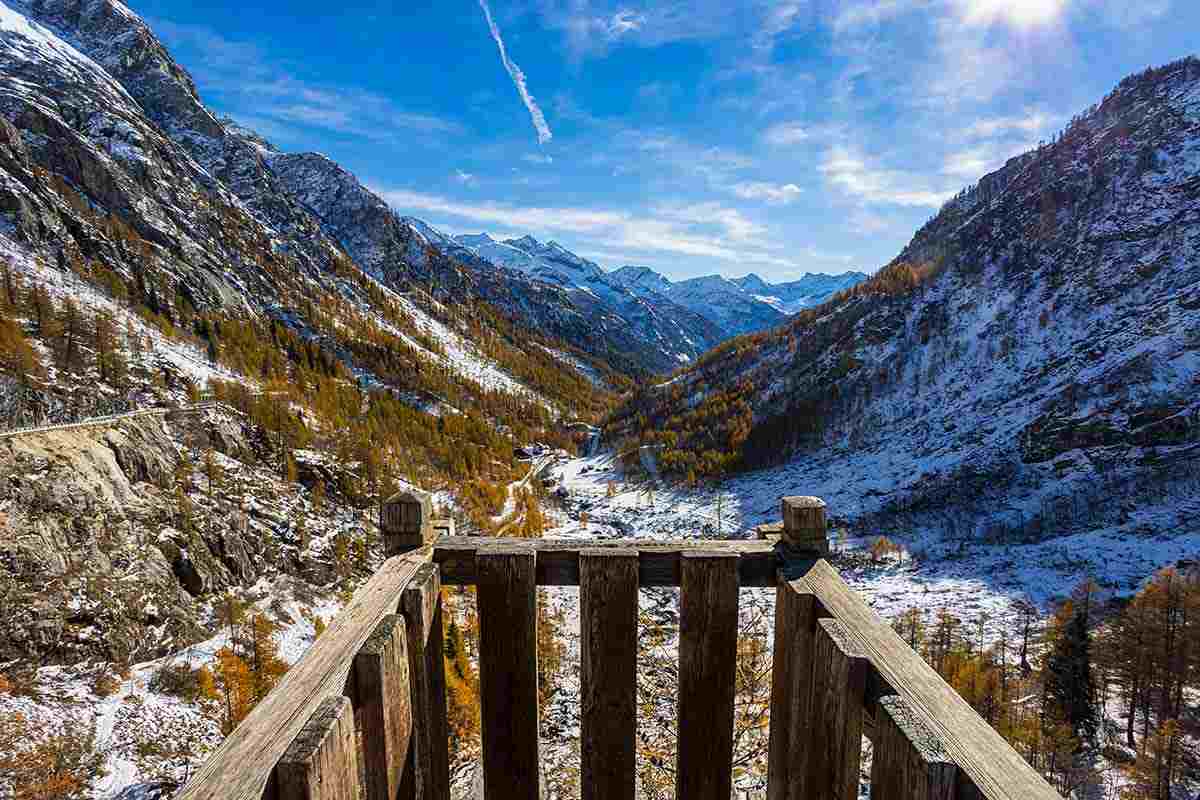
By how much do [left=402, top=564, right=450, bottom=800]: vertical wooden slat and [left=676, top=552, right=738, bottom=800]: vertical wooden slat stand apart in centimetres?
114

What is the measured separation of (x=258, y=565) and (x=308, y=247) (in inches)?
6036

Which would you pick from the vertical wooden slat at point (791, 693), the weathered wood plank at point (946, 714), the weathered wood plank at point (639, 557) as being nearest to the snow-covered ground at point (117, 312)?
the weathered wood plank at point (639, 557)

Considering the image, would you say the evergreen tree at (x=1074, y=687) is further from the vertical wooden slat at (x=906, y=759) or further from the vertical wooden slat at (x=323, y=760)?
the vertical wooden slat at (x=323, y=760)

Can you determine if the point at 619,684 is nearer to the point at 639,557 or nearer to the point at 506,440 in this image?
the point at 639,557

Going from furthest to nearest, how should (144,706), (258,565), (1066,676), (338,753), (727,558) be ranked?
(258,565) < (1066,676) < (144,706) < (727,558) < (338,753)

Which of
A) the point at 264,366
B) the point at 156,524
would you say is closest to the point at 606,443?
the point at 264,366

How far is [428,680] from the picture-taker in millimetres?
2527

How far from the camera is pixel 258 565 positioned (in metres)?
42.7

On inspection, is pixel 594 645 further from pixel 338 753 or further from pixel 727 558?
pixel 338 753

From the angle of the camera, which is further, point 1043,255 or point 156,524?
point 1043,255

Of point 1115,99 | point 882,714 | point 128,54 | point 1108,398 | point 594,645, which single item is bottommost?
point 1108,398

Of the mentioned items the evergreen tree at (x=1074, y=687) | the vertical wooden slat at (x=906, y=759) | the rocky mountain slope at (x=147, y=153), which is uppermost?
the rocky mountain slope at (x=147, y=153)

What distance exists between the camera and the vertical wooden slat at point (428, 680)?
2.34m

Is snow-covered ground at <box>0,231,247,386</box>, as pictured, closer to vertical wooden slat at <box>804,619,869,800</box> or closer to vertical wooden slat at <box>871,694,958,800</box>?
vertical wooden slat at <box>804,619,869,800</box>
